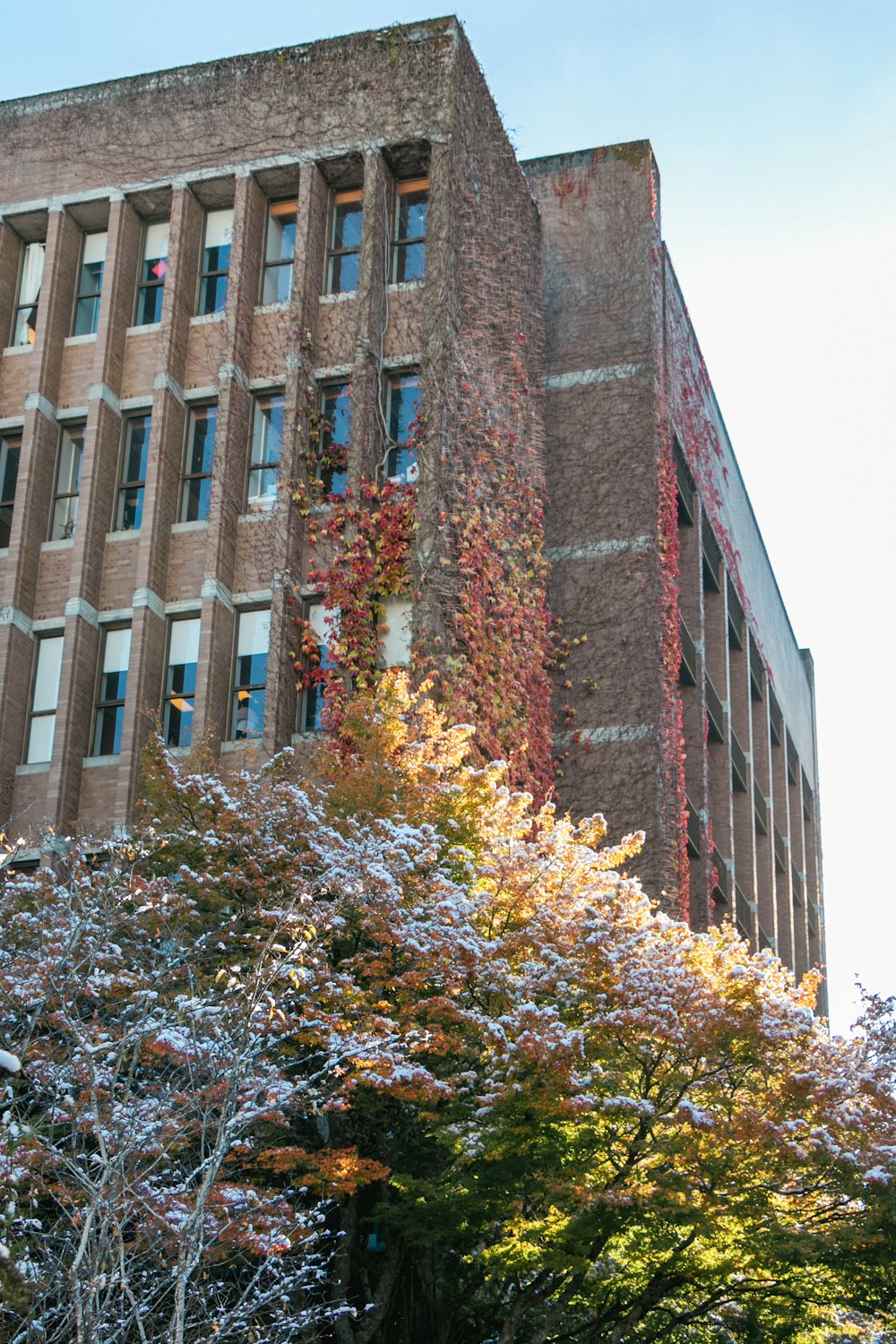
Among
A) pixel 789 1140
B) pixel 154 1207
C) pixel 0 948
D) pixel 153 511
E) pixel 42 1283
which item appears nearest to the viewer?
pixel 42 1283

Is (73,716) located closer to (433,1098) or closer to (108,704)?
(108,704)

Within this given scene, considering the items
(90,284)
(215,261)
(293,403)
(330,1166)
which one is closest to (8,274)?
(90,284)

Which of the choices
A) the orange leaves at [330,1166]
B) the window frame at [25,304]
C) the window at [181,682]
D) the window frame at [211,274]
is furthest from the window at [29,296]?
the orange leaves at [330,1166]

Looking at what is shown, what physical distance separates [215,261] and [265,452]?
4.14 metres

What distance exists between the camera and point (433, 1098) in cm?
1812

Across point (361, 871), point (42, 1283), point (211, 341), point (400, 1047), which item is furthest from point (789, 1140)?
point (211, 341)

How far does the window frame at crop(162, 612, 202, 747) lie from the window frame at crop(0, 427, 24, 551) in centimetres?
349

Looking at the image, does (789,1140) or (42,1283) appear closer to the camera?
(42,1283)

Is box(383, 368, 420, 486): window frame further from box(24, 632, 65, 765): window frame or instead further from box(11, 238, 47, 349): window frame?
box(11, 238, 47, 349): window frame

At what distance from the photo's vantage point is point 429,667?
28781mm

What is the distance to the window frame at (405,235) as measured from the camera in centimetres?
3281

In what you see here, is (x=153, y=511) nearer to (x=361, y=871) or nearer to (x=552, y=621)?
(x=552, y=621)

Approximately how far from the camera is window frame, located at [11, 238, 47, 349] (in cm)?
3406

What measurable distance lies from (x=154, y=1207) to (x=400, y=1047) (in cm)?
349
